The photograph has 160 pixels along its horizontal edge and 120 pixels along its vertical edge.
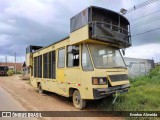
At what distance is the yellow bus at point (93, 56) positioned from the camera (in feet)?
27.7

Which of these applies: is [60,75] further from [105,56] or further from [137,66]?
[137,66]

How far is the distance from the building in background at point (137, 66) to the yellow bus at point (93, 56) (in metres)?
11.8

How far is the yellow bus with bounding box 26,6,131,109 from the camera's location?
8445 mm

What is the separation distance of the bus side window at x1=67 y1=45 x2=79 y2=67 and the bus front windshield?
86 centimetres

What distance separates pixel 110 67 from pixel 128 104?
1.59 metres

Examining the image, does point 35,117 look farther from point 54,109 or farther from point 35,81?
point 35,81

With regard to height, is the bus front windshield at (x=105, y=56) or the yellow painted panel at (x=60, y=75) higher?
the bus front windshield at (x=105, y=56)

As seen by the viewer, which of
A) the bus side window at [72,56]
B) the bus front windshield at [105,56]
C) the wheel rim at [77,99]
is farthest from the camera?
the bus side window at [72,56]

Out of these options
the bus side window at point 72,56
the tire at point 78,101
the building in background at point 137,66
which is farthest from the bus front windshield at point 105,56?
the building in background at point 137,66

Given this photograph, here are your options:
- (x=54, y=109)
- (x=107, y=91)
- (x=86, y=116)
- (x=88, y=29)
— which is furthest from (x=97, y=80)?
(x=54, y=109)

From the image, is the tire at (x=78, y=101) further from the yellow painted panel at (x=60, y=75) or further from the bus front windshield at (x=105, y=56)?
the bus front windshield at (x=105, y=56)

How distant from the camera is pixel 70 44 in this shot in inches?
389

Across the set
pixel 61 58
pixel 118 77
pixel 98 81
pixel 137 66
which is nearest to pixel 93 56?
pixel 98 81

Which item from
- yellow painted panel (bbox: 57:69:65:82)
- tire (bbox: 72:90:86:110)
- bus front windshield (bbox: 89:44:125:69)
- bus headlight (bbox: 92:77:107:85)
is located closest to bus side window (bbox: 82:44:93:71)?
bus front windshield (bbox: 89:44:125:69)
